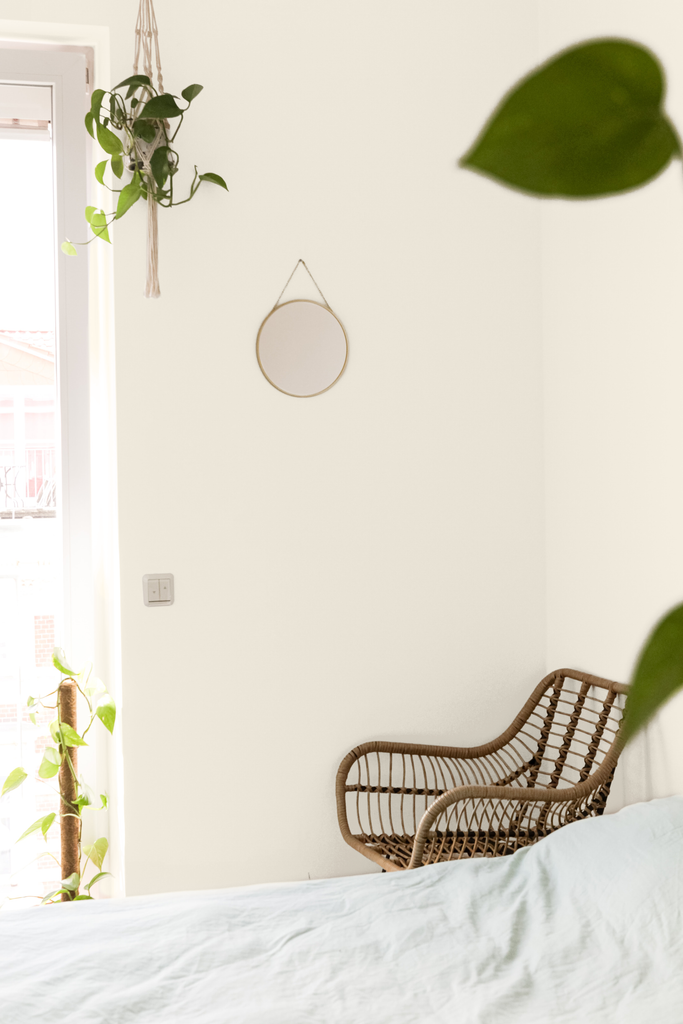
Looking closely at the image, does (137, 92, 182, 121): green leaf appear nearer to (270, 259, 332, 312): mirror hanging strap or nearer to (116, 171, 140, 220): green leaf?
(116, 171, 140, 220): green leaf

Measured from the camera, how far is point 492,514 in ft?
8.89

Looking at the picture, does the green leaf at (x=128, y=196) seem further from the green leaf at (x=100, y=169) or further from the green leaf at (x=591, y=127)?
the green leaf at (x=591, y=127)

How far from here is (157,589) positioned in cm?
242

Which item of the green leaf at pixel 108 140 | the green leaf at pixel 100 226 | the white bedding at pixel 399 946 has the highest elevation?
the green leaf at pixel 108 140

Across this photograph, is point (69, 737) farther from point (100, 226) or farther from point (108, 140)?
point (108, 140)

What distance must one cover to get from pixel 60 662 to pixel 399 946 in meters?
1.27

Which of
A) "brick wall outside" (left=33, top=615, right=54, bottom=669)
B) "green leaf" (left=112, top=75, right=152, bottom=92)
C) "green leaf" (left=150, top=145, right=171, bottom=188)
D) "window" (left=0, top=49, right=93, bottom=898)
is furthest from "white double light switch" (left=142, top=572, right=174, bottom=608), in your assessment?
"green leaf" (left=112, top=75, right=152, bottom=92)

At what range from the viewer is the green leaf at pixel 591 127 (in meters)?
0.17

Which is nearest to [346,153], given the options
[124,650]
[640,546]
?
[640,546]

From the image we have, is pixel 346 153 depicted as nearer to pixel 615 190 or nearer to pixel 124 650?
pixel 124 650

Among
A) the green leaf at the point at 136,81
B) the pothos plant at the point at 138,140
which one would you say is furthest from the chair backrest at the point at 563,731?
the green leaf at the point at 136,81

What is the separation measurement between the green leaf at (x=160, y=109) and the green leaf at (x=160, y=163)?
0.25 feet

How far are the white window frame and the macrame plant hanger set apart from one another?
0.67 ft

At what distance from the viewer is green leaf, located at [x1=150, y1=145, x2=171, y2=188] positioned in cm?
229
